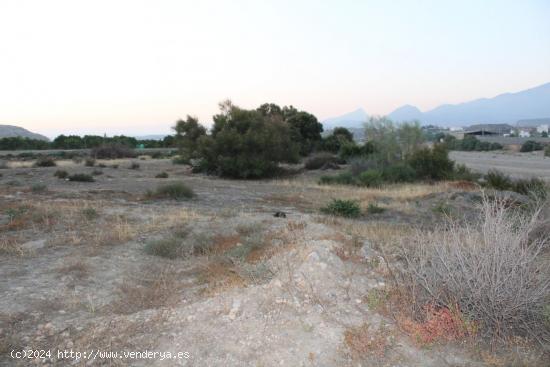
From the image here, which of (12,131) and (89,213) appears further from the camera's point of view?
(12,131)

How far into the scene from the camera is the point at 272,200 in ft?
49.0

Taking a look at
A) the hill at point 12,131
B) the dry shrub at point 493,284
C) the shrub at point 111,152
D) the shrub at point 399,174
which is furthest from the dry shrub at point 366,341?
the hill at point 12,131

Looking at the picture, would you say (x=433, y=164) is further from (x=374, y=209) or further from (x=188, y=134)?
(x=188, y=134)

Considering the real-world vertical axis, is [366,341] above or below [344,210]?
above

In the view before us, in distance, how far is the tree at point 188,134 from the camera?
28892 millimetres

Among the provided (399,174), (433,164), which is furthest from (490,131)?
(399,174)

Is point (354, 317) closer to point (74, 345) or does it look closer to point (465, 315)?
point (465, 315)

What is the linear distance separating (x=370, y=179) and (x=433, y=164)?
488 centimetres

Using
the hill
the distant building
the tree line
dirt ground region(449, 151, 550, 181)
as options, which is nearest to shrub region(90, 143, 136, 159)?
the tree line

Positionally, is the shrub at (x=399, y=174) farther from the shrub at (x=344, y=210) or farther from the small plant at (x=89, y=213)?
the small plant at (x=89, y=213)

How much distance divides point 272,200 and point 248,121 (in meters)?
12.4

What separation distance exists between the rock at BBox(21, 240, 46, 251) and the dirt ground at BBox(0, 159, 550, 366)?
0.05m

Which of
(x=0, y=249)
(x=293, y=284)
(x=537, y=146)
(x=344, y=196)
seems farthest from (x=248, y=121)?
(x=537, y=146)

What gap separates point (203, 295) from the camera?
4945mm
